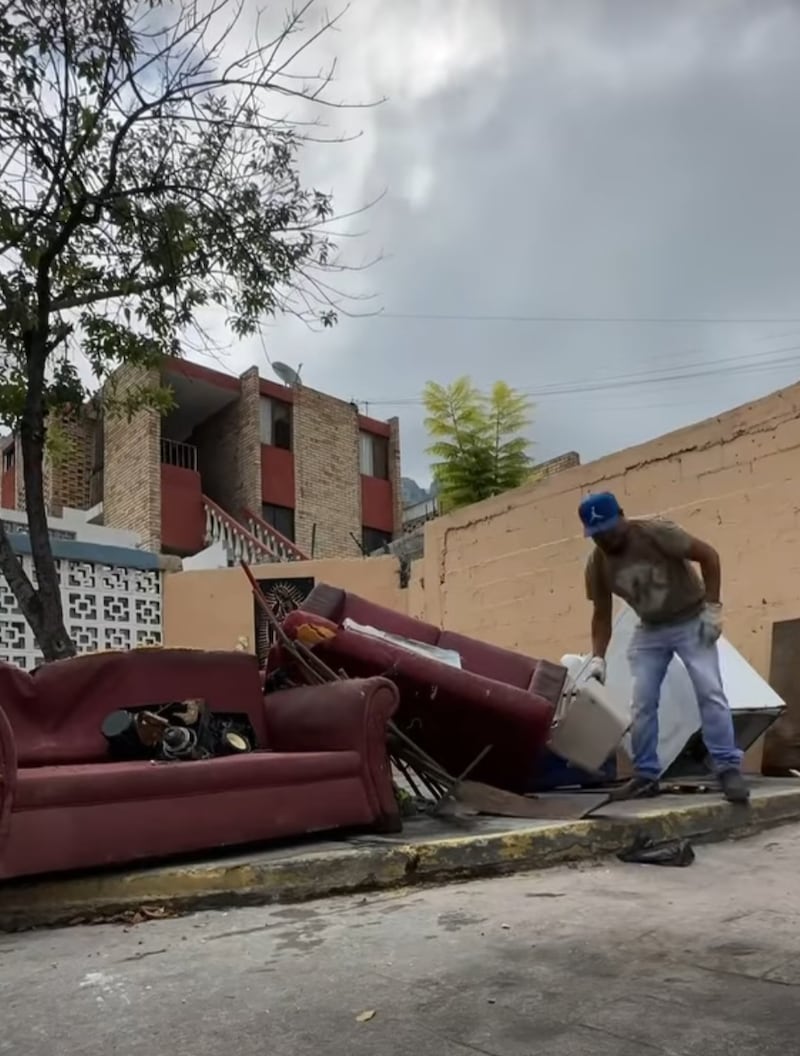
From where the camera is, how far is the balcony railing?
65.7 feet

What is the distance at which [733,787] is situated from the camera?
457 cm

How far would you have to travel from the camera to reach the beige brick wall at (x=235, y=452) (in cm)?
2025

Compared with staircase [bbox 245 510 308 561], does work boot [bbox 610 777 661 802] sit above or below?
below

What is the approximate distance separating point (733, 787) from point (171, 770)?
2.58 meters

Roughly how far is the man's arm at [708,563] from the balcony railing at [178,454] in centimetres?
1596

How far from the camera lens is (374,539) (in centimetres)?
2303

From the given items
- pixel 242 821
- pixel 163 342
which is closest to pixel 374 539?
pixel 163 342

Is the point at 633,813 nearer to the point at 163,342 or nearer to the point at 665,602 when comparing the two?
the point at 665,602

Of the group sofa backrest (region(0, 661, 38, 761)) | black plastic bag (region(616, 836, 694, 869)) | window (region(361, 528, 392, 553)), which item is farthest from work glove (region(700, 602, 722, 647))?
window (region(361, 528, 392, 553))

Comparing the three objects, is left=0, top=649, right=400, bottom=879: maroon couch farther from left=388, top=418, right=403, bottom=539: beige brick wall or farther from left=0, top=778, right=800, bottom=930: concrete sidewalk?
left=388, top=418, right=403, bottom=539: beige brick wall

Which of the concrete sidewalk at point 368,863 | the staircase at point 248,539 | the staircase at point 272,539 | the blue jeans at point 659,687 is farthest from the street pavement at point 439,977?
the staircase at point 272,539

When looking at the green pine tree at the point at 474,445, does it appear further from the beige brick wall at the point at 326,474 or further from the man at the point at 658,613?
the man at the point at 658,613

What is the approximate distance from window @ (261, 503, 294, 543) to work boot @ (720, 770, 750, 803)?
16.4m

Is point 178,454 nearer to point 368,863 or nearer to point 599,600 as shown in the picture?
point 599,600
